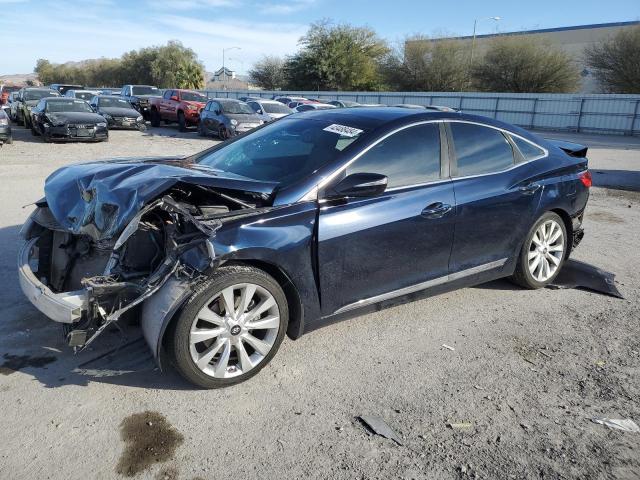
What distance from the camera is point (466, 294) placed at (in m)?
4.89

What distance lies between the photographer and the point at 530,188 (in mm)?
4562

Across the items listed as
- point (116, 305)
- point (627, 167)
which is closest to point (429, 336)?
point (116, 305)

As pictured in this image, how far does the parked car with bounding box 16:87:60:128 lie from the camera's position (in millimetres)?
20209

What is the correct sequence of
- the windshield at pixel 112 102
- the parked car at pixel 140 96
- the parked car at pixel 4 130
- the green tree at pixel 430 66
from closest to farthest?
1. the parked car at pixel 4 130
2. the windshield at pixel 112 102
3. the parked car at pixel 140 96
4. the green tree at pixel 430 66

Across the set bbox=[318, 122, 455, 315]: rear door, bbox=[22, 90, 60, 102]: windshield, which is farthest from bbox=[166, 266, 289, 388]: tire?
bbox=[22, 90, 60, 102]: windshield

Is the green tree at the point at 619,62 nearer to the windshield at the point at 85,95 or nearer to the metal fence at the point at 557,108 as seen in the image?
the metal fence at the point at 557,108

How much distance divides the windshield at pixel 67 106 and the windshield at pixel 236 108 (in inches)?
180

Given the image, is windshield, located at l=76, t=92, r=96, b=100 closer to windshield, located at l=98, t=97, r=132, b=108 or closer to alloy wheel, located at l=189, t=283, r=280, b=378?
windshield, located at l=98, t=97, r=132, b=108

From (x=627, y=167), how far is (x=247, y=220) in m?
14.7

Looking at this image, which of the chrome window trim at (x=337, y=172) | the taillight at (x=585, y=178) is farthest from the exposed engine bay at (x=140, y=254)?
the taillight at (x=585, y=178)

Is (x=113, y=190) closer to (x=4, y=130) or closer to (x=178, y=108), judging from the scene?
(x=4, y=130)

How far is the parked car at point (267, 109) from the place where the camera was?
19356 mm

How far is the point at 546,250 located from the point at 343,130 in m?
2.36

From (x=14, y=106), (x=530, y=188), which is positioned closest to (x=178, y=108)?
(x=14, y=106)
